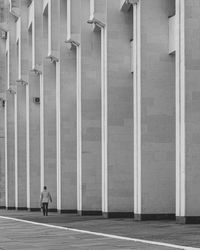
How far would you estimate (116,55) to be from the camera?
117 feet

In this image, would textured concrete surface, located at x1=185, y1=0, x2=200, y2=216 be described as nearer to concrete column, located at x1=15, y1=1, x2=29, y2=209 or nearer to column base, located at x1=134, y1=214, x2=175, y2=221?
column base, located at x1=134, y1=214, x2=175, y2=221

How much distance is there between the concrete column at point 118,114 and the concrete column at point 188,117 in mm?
8810

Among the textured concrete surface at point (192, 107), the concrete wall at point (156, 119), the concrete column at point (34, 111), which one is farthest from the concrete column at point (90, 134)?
the textured concrete surface at point (192, 107)

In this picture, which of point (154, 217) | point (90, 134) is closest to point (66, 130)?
point (90, 134)

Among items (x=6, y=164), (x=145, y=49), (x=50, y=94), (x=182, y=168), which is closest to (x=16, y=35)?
(x=6, y=164)

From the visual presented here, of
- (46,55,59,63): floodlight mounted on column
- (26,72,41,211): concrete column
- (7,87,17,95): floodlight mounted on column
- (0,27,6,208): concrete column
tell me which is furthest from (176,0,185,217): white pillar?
(0,27,6,208): concrete column

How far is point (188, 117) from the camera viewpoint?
2612cm

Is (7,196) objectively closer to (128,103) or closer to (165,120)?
(128,103)

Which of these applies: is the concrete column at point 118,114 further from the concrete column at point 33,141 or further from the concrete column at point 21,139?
the concrete column at point 21,139

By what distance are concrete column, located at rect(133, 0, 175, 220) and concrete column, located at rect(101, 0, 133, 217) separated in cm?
399

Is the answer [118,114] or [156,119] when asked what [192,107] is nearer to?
[156,119]

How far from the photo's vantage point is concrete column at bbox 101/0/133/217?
35.2 metres

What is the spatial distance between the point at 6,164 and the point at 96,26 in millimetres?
31827

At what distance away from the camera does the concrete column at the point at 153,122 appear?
30.7 meters
